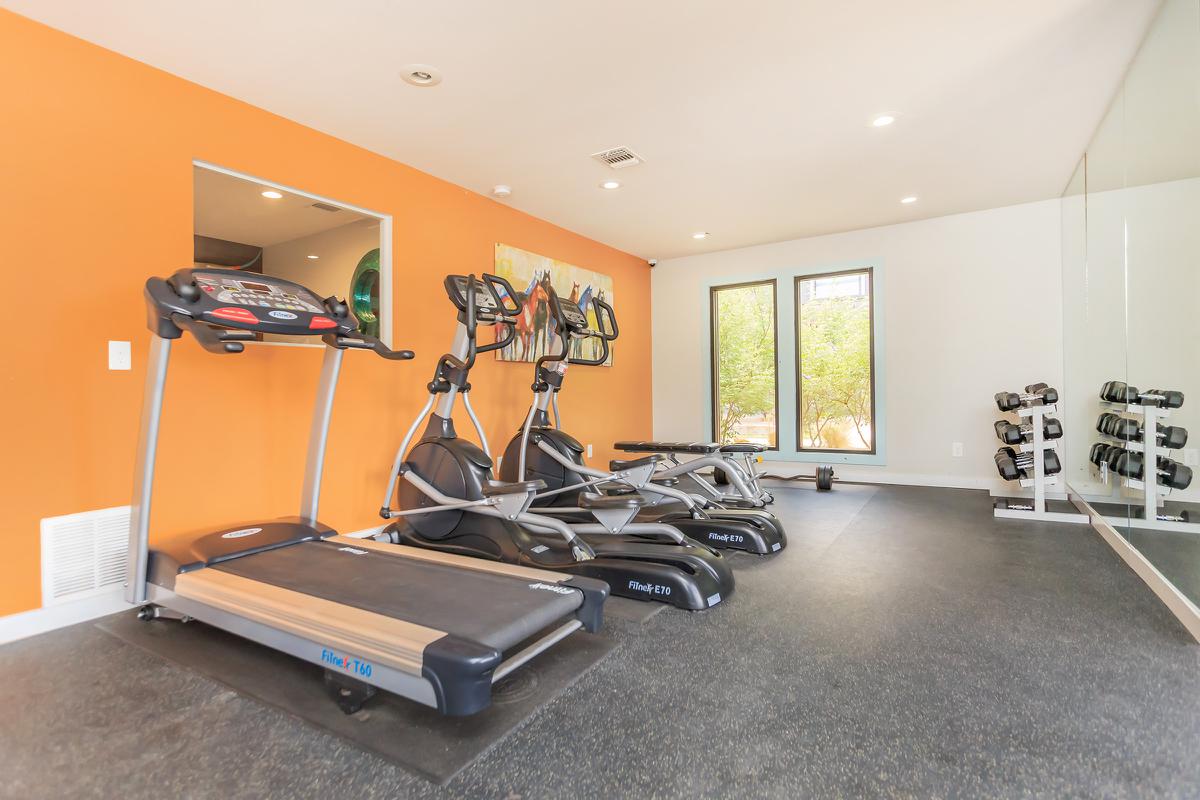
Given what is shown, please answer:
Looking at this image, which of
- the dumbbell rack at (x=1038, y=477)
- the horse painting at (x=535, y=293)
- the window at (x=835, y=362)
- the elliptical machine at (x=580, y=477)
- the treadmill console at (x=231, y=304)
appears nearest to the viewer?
the treadmill console at (x=231, y=304)

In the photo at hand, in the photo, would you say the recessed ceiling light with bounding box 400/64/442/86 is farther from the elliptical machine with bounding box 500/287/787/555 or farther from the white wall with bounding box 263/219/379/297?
the elliptical machine with bounding box 500/287/787/555

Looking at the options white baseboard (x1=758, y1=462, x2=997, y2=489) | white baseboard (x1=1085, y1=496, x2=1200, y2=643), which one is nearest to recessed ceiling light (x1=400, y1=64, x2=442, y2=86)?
white baseboard (x1=1085, y1=496, x2=1200, y2=643)

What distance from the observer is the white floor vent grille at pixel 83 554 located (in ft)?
7.95

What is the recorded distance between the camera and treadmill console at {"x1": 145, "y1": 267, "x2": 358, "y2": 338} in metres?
2.13

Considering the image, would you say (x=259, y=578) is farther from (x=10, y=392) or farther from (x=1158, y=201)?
(x=1158, y=201)

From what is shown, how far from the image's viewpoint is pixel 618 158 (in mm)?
4000

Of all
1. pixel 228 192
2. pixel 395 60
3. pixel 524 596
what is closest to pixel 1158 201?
pixel 524 596

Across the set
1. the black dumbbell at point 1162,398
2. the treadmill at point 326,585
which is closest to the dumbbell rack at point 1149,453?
the black dumbbell at point 1162,398

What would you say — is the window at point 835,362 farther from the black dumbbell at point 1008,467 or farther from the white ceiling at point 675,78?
the white ceiling at point 675,78

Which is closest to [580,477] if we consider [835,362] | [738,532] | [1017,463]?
[738,532]

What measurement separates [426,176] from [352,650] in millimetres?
3534

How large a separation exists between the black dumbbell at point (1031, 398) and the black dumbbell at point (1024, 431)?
0.45 feet

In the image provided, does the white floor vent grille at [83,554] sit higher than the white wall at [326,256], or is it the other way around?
the white wall at [326,256]

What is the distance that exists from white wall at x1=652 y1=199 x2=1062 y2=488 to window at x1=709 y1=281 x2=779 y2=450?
33cm
